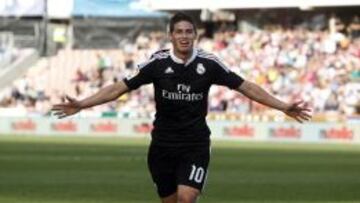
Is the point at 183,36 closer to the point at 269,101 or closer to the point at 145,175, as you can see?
the point at 269,101

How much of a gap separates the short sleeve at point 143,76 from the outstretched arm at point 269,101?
0.85 metres

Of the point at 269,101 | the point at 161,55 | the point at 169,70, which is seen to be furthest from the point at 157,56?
the point at 269,101

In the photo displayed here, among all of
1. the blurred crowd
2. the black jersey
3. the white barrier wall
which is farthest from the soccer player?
the blurred crowd

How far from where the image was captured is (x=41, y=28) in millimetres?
54531

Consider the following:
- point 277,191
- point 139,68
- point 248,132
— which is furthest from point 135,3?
point 139,68

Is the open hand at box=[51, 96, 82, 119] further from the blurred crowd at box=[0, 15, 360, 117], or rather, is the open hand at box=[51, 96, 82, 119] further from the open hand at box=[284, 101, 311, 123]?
the blurred crowd at box=[0, 15, 360, 117]

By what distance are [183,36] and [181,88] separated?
514mm

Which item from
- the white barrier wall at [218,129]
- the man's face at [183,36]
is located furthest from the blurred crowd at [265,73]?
the man's face at [183,36]

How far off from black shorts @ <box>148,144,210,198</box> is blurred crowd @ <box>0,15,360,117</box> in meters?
30.2

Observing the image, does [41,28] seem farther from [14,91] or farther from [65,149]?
[65,149]

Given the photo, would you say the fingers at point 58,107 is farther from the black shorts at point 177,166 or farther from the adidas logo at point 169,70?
the adidas logo at point 169,70

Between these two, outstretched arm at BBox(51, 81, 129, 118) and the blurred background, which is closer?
outstretched arm at BBox(51, 81, 129, 118)

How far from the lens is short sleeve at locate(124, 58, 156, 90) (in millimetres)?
9641

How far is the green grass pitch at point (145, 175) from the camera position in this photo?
1534 centimetres
